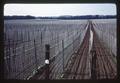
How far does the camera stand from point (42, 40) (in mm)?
2523

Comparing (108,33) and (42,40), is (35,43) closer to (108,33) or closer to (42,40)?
(42,40)

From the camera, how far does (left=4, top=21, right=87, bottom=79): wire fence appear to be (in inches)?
97.3

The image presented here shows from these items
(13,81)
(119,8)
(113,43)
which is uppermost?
(119,8)

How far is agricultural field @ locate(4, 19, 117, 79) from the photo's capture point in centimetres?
247

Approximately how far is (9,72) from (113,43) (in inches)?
43.1

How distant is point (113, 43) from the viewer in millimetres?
2482

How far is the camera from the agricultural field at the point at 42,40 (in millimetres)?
2475

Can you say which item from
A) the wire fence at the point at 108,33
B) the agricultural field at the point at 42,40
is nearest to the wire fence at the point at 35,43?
the agricultural field at the point at 42,40

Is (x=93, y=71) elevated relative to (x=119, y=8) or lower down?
lower down

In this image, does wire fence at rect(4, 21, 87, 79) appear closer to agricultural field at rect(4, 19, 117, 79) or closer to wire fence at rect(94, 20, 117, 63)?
agricultural field at rect(4, 19, 117, 79)

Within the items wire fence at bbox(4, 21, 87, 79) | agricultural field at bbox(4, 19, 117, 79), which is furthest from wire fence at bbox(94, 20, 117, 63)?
wire fence at bbox(4, 21, 87, 79)

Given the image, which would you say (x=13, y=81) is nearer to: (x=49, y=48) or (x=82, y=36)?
(x=49, y=48)

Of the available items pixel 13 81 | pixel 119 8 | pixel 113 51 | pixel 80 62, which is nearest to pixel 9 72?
pixel 13 81

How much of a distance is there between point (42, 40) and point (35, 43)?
0.08 metres
